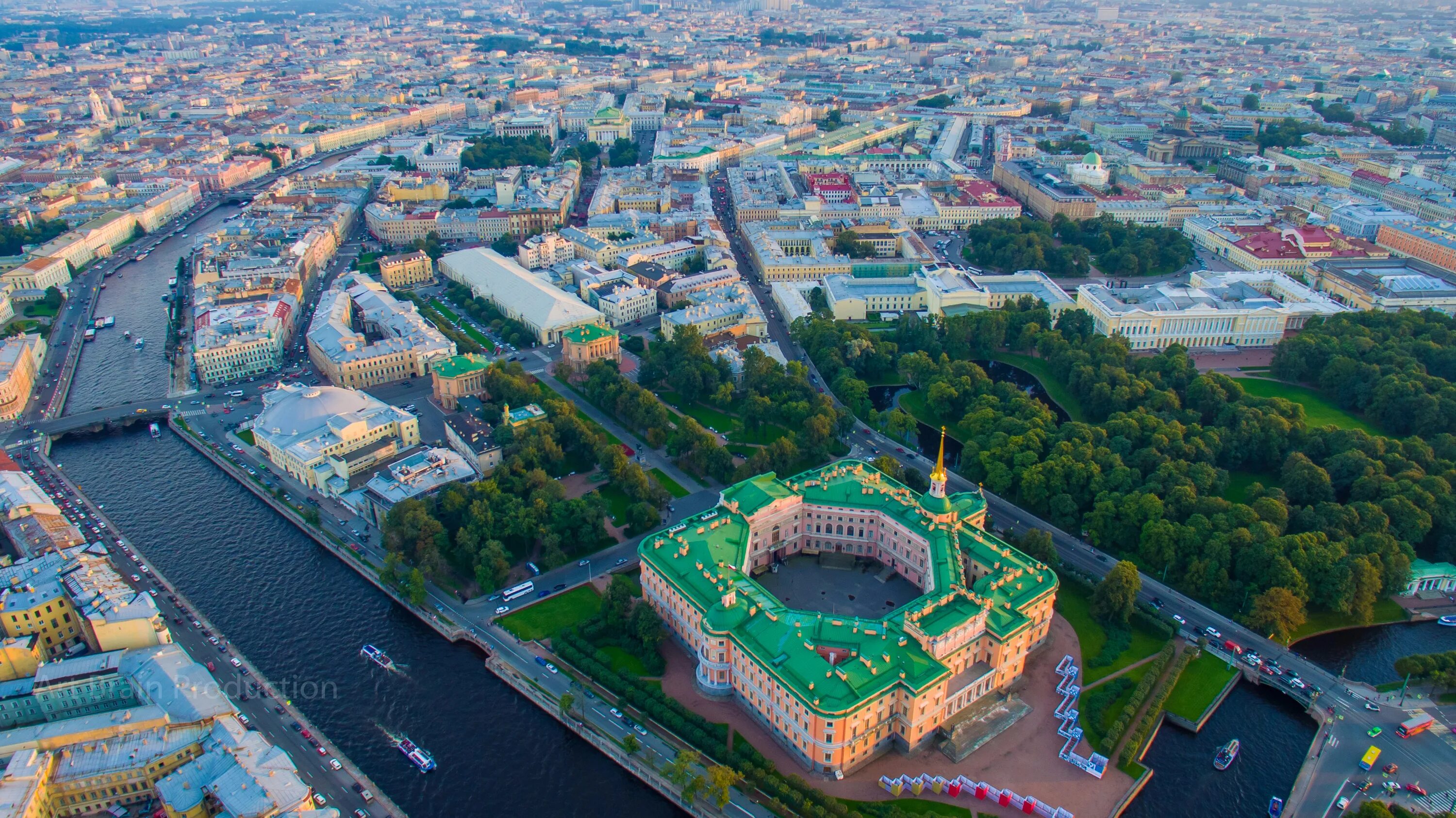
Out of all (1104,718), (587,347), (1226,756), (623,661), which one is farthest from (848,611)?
(587,347)

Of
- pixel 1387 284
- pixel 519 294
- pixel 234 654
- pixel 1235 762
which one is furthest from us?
pixel 519 294

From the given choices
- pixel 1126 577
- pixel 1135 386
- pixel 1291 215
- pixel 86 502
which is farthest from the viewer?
pixel 1291 215

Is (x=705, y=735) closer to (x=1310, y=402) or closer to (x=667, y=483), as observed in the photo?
(x=667, y=483)

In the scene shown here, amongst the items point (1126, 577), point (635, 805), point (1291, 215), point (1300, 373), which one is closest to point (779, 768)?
point (635, 805)

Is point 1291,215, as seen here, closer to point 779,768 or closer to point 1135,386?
point 1135,386

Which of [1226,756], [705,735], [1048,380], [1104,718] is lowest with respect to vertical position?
[1048,380]

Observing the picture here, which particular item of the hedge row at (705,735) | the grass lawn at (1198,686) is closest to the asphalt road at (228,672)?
the hedge row at (705,735)

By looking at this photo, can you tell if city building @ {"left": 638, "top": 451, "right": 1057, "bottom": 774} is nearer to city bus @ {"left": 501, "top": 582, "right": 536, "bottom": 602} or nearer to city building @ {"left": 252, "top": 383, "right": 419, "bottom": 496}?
city bus @ {"left": 501, "top": 582, "right": 536, "bottom": 602}

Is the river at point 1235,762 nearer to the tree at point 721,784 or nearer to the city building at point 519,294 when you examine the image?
the tree at point 721,784
